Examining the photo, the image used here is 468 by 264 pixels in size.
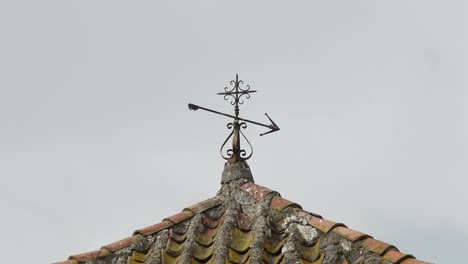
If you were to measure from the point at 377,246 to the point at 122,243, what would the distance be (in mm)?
1690

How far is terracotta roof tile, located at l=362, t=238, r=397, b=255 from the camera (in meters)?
6.47

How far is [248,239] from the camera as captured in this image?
22.8ft

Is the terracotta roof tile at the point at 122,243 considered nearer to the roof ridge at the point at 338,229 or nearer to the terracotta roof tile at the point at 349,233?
the roof ridge at the point at 338,229

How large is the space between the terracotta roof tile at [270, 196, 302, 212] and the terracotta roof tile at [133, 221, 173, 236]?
2.37 ft

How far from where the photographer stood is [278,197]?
24.0 ft

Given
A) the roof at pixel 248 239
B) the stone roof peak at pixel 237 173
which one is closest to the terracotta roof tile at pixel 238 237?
the roof at pixel 248 239

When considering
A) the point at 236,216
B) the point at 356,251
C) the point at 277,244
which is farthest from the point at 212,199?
the point at 356,251

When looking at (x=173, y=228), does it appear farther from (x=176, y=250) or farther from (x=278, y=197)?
(x=278, y=197)

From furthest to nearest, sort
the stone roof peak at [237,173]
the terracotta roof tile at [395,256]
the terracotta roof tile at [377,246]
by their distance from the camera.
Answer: the stone roof peak at [237,173] < the terracotta roof tile at [377,246] < the terracotta roof tile at [395,256]

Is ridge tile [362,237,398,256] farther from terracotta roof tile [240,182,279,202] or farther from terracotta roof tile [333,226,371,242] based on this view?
terracotta roof tile [240,182,279,202]

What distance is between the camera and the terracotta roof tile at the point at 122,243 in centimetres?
691

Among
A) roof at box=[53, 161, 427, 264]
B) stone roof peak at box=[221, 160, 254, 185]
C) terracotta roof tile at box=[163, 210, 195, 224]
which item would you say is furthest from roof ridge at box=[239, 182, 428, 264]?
terracotta roof tile at box=[163, 210, 195, 224]

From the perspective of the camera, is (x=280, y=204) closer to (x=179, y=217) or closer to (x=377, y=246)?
(x=179, y=217)

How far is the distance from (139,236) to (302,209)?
1.12 meters
